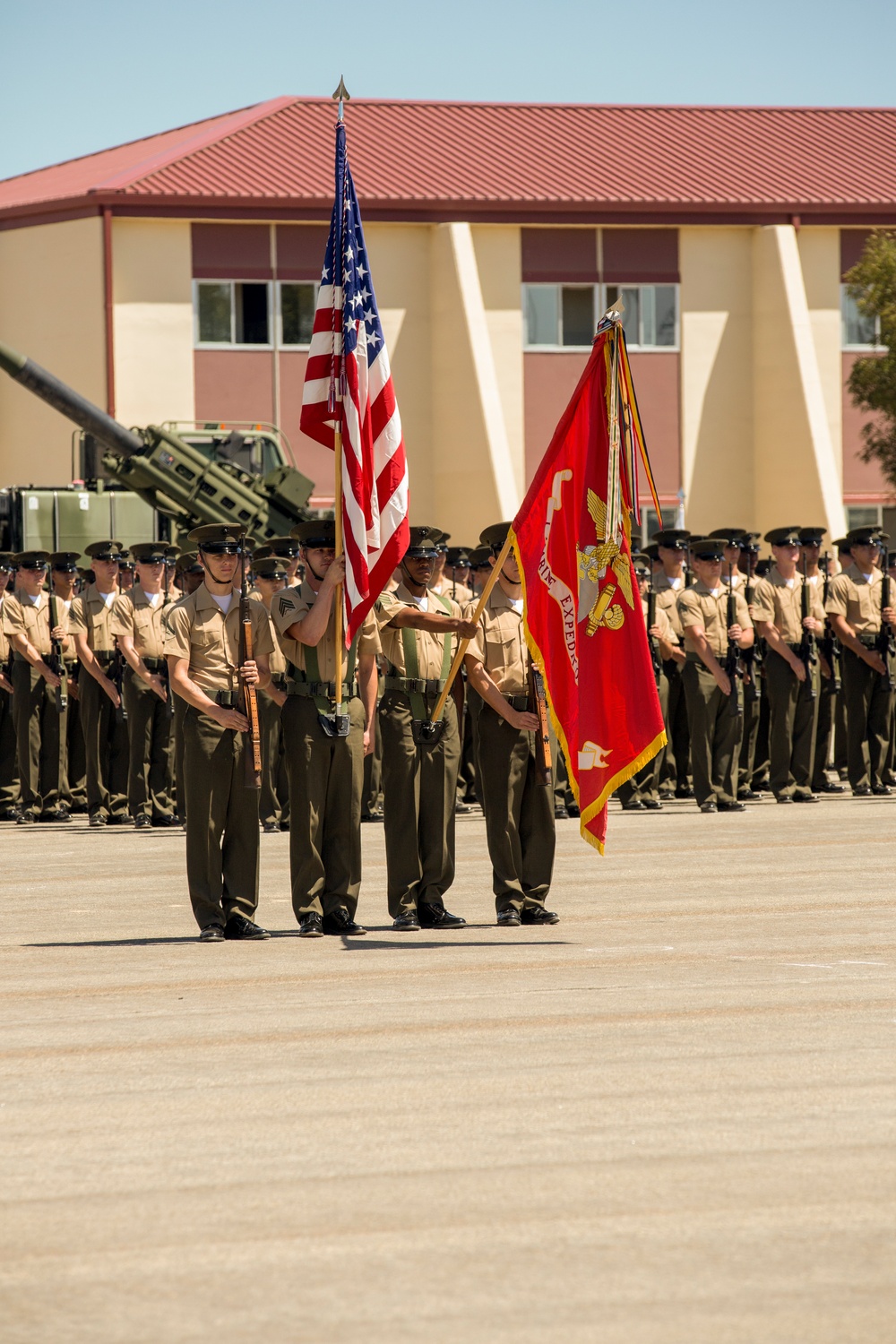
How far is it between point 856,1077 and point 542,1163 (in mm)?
1416

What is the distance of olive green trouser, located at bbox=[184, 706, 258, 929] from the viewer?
32.9 ft

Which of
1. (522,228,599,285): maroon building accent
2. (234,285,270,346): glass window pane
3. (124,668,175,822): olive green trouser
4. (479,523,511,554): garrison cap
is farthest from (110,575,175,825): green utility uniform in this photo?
(522,228,599,285): maroon building accent

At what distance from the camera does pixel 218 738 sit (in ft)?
33.2

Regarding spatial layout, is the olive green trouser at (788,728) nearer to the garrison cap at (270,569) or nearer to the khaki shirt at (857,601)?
the khaki shirt at (857,601)

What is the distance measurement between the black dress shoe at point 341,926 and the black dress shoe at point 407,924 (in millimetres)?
206

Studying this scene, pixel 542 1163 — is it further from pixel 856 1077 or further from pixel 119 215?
pixel 119 215

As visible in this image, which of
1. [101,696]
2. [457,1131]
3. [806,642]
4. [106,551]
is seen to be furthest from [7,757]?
[457,1131]

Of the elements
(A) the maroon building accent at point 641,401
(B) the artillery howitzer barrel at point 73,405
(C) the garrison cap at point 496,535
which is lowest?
(C) the garrison cap at point 496,535

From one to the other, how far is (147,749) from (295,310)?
24120mm

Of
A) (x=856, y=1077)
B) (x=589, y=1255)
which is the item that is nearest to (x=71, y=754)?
(x=856, y=1077)

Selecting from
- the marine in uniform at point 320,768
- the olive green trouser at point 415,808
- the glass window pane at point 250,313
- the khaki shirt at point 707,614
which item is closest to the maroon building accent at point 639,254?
the glass window pane at point 250,313

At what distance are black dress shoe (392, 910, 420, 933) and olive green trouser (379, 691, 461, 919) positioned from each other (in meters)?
0.02

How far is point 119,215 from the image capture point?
1478 inches

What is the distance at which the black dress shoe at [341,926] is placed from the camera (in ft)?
33.3
